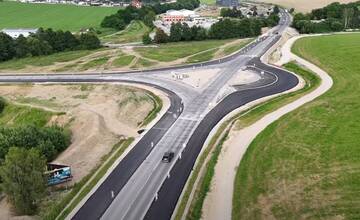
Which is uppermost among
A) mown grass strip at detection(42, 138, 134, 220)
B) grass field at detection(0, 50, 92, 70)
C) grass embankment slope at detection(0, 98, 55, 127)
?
grass field at detection(0, 50, 92, 70)

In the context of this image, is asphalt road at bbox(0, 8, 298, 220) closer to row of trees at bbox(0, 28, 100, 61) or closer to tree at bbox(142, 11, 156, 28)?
row of trees at bbox(0, 28, 100, 61)

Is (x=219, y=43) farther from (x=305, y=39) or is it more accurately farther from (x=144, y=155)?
(x=144, y=155)

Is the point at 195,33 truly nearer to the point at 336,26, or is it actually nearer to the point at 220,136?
the point at 336,26

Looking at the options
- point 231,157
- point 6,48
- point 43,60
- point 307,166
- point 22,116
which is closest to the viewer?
point 307,166

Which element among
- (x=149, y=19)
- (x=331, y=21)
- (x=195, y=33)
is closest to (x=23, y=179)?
(x=195, y=33)

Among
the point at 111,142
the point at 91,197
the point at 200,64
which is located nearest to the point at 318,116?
the point at 111,142

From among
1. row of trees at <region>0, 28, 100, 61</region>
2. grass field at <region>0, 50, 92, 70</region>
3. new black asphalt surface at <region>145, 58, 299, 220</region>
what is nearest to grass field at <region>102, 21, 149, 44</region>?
row of trees at <region>0, 28, 100, 61</region>
